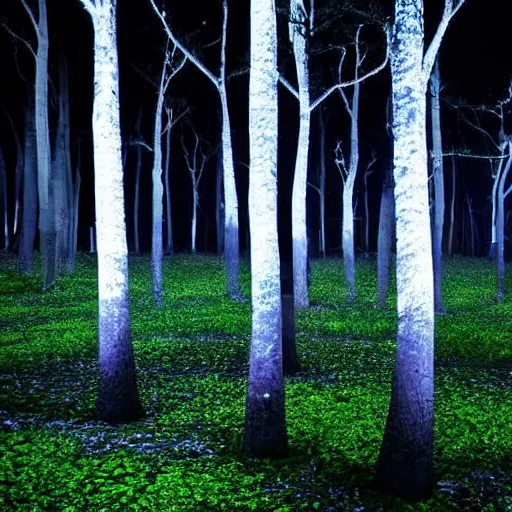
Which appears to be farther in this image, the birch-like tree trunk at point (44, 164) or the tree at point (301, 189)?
the birch-like tree trunk at point (44, 164)

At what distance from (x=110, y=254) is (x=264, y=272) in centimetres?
254

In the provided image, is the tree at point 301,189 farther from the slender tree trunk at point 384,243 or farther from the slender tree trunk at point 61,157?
the slender tree trunk at point 61,157

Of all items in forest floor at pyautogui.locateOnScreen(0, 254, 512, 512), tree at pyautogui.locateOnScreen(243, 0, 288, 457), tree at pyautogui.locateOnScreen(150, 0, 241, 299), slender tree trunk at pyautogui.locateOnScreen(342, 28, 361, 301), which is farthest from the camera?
slender tree trunk at pyautogui.locateOnScreen(342, 28, 361, 301)

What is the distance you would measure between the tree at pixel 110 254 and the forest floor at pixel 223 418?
0.43 meters

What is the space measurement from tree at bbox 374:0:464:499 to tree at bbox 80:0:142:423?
12.7ft

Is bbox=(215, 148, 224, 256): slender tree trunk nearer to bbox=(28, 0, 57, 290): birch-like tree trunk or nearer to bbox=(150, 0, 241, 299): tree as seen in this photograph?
bbox=(150, 0, 241, 299): tree

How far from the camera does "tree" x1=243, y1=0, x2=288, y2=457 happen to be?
6957mm

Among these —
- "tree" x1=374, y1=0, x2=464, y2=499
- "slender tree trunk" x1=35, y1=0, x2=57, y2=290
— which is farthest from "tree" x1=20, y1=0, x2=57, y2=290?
"tree" x1=374, y1=0, x2=464, y2=499

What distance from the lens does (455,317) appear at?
716 inches

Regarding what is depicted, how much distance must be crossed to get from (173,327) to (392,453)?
10.8 m

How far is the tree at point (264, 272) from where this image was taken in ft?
22.8

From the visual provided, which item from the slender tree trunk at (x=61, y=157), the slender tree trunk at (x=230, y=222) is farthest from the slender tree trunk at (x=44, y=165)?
the slender tree trunk at (x=230, y=222)

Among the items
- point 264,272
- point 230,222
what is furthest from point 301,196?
point 264,272

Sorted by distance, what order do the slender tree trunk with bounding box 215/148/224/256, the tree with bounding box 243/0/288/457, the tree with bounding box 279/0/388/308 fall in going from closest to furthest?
the tree with bounding box 243/0/288/457
the tree with bounding box 279/0/388/308
the slender tree trunk with bounding box 215/148/224/256
